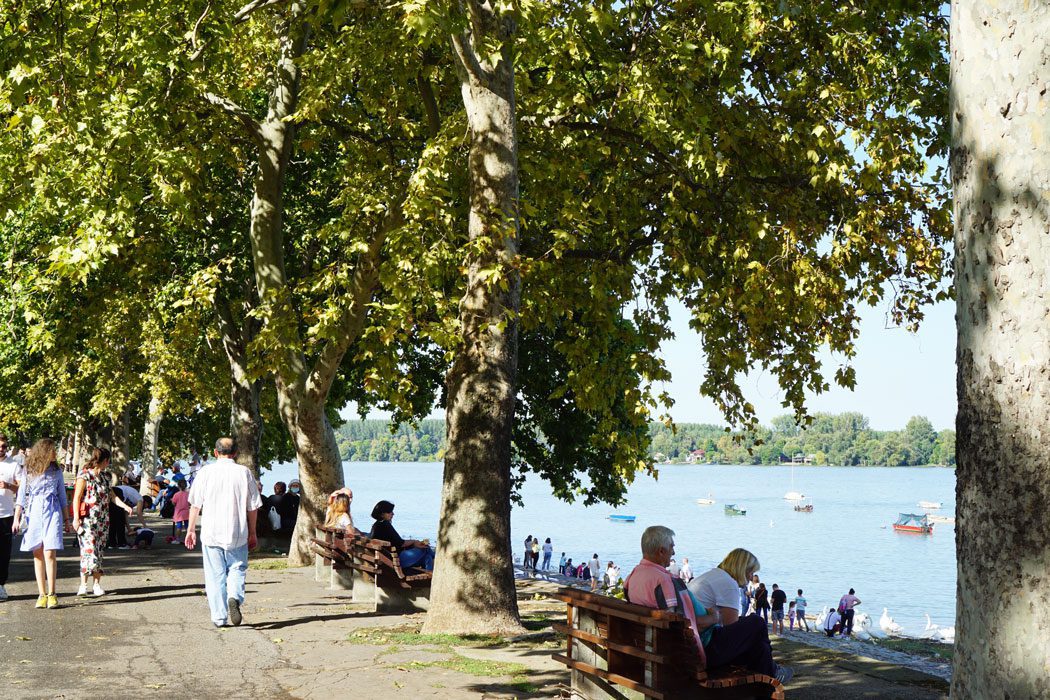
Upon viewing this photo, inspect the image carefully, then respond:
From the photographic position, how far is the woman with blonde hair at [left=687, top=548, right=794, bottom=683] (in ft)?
22.9

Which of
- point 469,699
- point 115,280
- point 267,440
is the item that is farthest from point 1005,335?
point 267,440

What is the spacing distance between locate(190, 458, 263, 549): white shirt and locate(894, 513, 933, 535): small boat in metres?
112

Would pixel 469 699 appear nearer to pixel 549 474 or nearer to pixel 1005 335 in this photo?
pixel 1005 335

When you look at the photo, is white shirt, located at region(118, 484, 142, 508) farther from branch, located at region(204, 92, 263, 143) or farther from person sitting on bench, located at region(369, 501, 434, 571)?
person sitting on bench, located at region(369, 501, 434, 571)

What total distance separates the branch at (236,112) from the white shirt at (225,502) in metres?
6.92

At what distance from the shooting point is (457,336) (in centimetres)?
1055

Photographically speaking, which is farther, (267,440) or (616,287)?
(267,440)

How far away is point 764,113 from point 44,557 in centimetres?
962

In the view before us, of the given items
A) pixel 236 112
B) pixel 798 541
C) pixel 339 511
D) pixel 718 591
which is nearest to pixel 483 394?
pixel 718 591

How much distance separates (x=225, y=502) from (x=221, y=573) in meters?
0.70

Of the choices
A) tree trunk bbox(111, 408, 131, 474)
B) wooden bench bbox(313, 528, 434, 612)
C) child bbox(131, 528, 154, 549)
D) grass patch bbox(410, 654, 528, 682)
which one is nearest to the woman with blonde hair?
grass patch bbox(410, 654, 528, 682)

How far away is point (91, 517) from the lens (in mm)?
13188

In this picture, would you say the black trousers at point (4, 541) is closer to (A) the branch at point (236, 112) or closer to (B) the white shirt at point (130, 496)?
(A) the branch at point (236, 112)

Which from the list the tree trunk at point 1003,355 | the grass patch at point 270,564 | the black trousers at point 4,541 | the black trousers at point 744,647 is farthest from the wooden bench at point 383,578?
the tree trunk at point 1003,355
